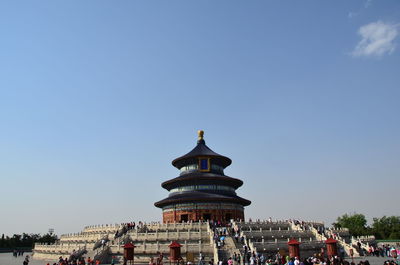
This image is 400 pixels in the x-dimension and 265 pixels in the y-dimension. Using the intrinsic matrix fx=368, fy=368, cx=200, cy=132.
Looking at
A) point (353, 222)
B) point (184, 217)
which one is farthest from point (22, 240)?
point (353, 222)

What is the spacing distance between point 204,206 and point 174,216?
200 inches

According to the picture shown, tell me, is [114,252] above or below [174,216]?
below

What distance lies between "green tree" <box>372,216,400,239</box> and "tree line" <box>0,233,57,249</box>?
69.8m

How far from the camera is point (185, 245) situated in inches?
1245

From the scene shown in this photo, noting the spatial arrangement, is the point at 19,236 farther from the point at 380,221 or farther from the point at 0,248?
the point at 380,221

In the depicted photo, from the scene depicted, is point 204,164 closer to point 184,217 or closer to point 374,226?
point 184,217

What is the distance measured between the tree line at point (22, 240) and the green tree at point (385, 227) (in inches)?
2747

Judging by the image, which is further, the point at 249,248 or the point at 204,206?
the point at 204,206

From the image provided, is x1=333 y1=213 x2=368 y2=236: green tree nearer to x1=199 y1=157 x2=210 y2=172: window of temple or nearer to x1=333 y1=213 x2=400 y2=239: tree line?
x1=333 y1=213 x2=400 y2=239: tree line

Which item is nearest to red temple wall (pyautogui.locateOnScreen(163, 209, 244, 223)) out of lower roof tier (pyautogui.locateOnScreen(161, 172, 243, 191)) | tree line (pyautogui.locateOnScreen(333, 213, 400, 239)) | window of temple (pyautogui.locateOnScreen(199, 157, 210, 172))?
lower roof tier (pyautogui.locateOnScreen(161, 172, 243, 191))

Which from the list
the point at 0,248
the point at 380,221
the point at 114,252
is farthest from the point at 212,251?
the point at 380,221

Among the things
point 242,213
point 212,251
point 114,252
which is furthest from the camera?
point 242,213

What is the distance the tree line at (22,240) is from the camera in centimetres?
7664

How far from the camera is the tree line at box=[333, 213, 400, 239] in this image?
76.3 meters
